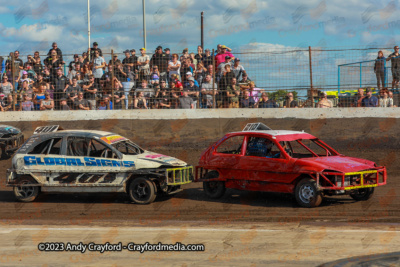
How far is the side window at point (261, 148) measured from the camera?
39.2 feet

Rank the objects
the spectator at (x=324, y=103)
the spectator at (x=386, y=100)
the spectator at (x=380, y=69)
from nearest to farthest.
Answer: the spectator at (x=380, y=69) → the spectator at (x=386, y=100) → the spectator at (x=324, y=103)

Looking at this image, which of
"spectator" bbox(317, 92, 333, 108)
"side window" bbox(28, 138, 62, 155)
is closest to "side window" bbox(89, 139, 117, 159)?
"side window" bbox(28, 138, 62, 155)

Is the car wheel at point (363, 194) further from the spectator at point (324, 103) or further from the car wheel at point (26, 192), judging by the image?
the car wheel at point (26, 192)

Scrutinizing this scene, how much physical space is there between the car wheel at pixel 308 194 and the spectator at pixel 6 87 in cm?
1136

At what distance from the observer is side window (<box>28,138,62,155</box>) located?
12.5 metres

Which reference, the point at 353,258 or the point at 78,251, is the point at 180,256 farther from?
the point at 353,258

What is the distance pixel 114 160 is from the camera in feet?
39.8

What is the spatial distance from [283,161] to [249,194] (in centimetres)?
175

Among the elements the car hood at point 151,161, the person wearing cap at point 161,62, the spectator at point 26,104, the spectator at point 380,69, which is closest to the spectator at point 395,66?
the spectator at point 380,69

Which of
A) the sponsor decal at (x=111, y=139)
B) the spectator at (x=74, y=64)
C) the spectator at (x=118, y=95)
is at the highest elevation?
the spectator at (x=74, y=64)

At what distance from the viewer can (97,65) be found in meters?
18.6

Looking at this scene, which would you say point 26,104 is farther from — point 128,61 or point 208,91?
point 208,91

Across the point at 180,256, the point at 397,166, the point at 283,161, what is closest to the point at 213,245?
the point at 180,256

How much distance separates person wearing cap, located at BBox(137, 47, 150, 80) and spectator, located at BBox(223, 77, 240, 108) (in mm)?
2508
